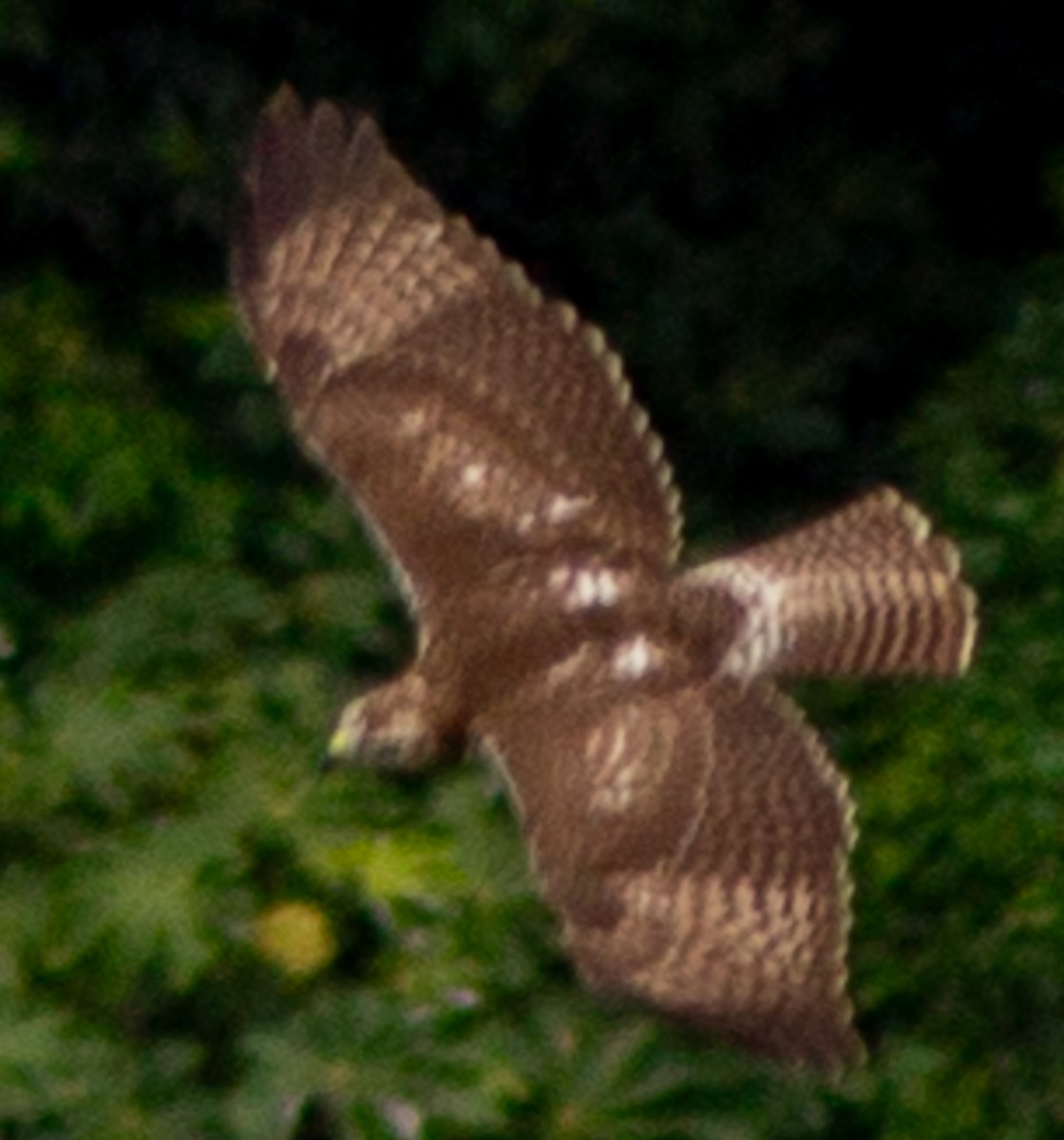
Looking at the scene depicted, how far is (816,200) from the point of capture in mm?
3984

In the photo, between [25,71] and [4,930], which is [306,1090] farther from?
[25,71]

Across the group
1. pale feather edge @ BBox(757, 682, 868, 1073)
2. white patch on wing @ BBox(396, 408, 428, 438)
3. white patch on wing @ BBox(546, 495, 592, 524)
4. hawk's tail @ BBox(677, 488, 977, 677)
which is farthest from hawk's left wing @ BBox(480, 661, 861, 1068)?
white patch on wing @ BBox(396, 408, 428, 438)

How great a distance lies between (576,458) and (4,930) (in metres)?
1.20

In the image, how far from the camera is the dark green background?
85.4 inches

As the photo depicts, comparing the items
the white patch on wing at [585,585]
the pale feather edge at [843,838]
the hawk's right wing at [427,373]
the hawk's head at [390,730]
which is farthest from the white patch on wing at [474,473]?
the pale feather edge at [843,838]

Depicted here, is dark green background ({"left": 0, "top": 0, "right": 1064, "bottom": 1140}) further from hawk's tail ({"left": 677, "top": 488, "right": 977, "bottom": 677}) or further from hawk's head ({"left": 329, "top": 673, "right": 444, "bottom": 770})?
hawk's tail ({"left": 677, "top": 488, "right": 977, "bottom": 677})

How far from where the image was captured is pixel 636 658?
290 centimetres

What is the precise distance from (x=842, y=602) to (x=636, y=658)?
0.31 m

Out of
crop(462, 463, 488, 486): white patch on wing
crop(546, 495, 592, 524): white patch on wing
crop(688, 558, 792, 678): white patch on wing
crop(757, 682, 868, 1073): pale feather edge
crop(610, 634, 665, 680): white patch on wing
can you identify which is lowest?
crop(757, 682, 868, 1073): pale feather edge

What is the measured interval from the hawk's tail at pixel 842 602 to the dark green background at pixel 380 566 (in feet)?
0.59

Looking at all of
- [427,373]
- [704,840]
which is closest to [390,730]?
[704,840]

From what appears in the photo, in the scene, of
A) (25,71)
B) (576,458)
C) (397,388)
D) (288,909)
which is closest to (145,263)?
(25,71)

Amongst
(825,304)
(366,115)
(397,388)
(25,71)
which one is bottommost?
(825,304)

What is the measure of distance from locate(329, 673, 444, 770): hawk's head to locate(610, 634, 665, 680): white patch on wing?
0.26 m
